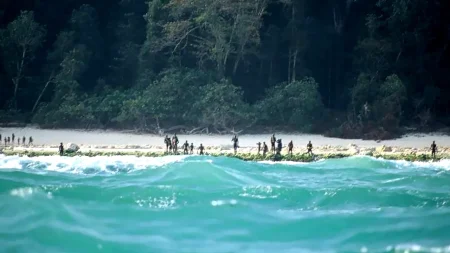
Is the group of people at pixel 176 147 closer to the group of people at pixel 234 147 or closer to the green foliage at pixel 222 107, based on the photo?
the group of people at pixel 234 147

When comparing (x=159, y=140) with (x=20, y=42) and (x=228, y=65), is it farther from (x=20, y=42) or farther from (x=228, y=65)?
(x=20, y=42)

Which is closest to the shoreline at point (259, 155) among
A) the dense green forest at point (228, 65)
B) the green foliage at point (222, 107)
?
the green foliage at point (222, 107)

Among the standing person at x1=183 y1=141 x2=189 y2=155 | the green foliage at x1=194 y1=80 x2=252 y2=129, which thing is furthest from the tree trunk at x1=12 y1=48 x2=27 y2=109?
the standing person at x1=183 y1=141 x2=189 y2=155

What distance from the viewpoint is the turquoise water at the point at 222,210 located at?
33.3 feet

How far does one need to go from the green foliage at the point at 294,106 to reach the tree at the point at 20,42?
12266 millimetres

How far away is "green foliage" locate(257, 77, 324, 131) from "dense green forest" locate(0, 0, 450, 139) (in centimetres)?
6

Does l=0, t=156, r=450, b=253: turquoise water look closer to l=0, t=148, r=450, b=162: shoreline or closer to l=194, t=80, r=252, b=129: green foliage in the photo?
l=0, t=148, r=450, b=162: shoreline

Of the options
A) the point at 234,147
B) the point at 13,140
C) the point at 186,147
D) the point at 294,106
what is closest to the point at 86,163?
the point at 186,147

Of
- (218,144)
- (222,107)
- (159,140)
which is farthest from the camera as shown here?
(222,107)

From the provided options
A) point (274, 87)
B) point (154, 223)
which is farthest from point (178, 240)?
point (274, 87)

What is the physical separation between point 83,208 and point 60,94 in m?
20.4

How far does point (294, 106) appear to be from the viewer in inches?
1187

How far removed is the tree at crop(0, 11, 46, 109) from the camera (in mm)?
31438

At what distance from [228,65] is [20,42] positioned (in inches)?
431
